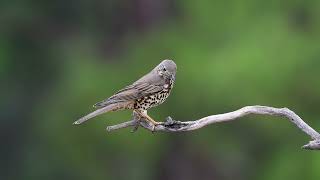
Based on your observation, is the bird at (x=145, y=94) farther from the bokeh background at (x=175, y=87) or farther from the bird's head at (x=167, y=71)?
the bokeh background at (x=175, y=87)

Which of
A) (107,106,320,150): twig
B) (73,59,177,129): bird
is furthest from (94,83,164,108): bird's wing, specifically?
(107,106,320,150): twig

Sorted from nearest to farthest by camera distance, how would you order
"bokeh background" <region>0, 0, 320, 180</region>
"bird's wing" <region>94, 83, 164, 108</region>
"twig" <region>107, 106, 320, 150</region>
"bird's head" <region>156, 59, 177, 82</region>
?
"twig" <region>107, 106, 320, 150</region>
"bird's wing" <region>94, 83, 164, 108</region>
"bird's head" <region>156, 59, 177, 82</region>
"bokeh background" <region>0, 0, 320, 180</region>

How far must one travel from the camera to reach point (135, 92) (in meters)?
6.58

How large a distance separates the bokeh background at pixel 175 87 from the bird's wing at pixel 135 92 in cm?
482

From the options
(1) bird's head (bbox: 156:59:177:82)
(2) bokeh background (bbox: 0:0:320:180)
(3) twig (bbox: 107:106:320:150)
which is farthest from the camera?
(2) bokeh background (bbox: 0:0:320:180)

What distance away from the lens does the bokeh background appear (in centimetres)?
1186

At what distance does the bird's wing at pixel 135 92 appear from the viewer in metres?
6.50

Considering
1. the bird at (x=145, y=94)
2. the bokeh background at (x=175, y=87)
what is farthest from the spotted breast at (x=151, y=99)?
the bokeh background at (x=175, y=87)

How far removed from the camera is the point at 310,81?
39.1ft

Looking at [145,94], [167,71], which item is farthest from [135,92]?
[167,71]

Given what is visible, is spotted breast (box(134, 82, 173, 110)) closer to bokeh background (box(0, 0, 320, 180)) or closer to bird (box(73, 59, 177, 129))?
bird (box(73, 59, 177, 129))

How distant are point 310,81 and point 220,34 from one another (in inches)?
58.8

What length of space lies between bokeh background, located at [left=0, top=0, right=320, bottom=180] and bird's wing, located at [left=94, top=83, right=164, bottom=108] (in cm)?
482

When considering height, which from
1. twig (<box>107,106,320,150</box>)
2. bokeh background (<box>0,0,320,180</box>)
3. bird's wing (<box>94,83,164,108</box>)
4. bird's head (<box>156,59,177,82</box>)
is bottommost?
bokeh background (<box>0,0,320,180</box>)
